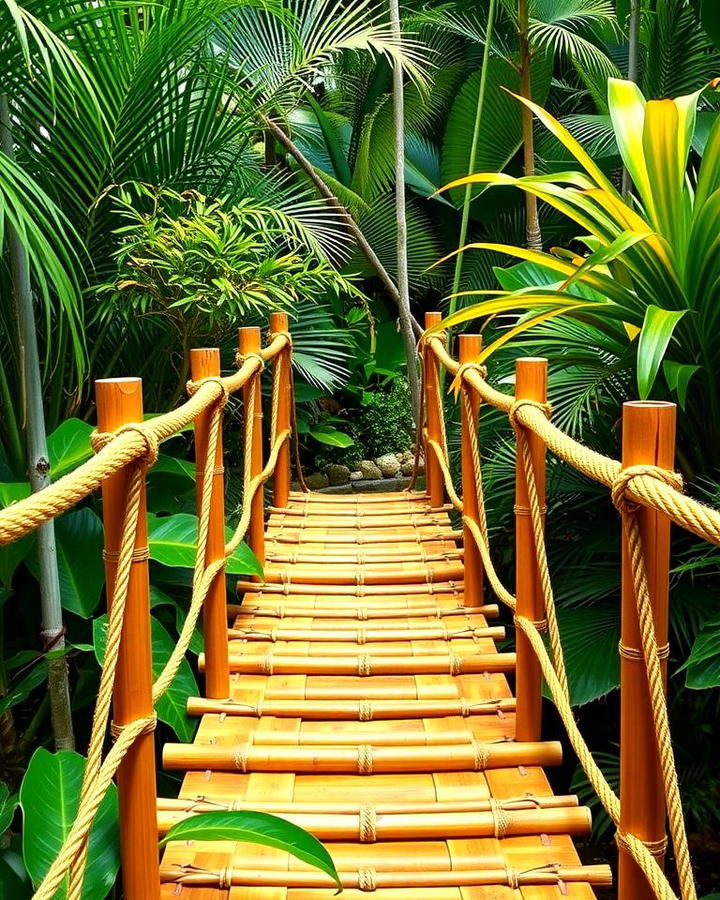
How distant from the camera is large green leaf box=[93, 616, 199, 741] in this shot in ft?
6.81

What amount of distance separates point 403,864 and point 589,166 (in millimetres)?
1699

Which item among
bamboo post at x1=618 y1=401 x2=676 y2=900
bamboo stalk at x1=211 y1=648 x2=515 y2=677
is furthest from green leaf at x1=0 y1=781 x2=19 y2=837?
bamboo post at x1=618 y1=401 x2=676 y2=900

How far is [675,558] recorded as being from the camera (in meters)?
2.44

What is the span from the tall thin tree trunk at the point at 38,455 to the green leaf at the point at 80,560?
0.64ft

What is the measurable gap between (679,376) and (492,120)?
438cm

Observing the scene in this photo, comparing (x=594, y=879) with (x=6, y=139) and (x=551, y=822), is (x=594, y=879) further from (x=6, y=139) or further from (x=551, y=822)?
(x=6, y=139)

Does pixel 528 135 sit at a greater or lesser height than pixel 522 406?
greater

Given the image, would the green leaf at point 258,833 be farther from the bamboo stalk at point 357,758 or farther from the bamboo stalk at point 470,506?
the bamboo stalk at point 470,506

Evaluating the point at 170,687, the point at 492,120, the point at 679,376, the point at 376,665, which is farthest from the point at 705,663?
the point at 492,120

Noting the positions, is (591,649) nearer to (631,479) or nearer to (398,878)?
(398,878)

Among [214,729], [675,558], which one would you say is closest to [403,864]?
[214,729]

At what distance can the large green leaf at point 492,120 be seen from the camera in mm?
5922

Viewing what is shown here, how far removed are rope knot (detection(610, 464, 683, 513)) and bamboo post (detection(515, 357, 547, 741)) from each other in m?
0.72

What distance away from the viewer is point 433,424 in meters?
3.69
